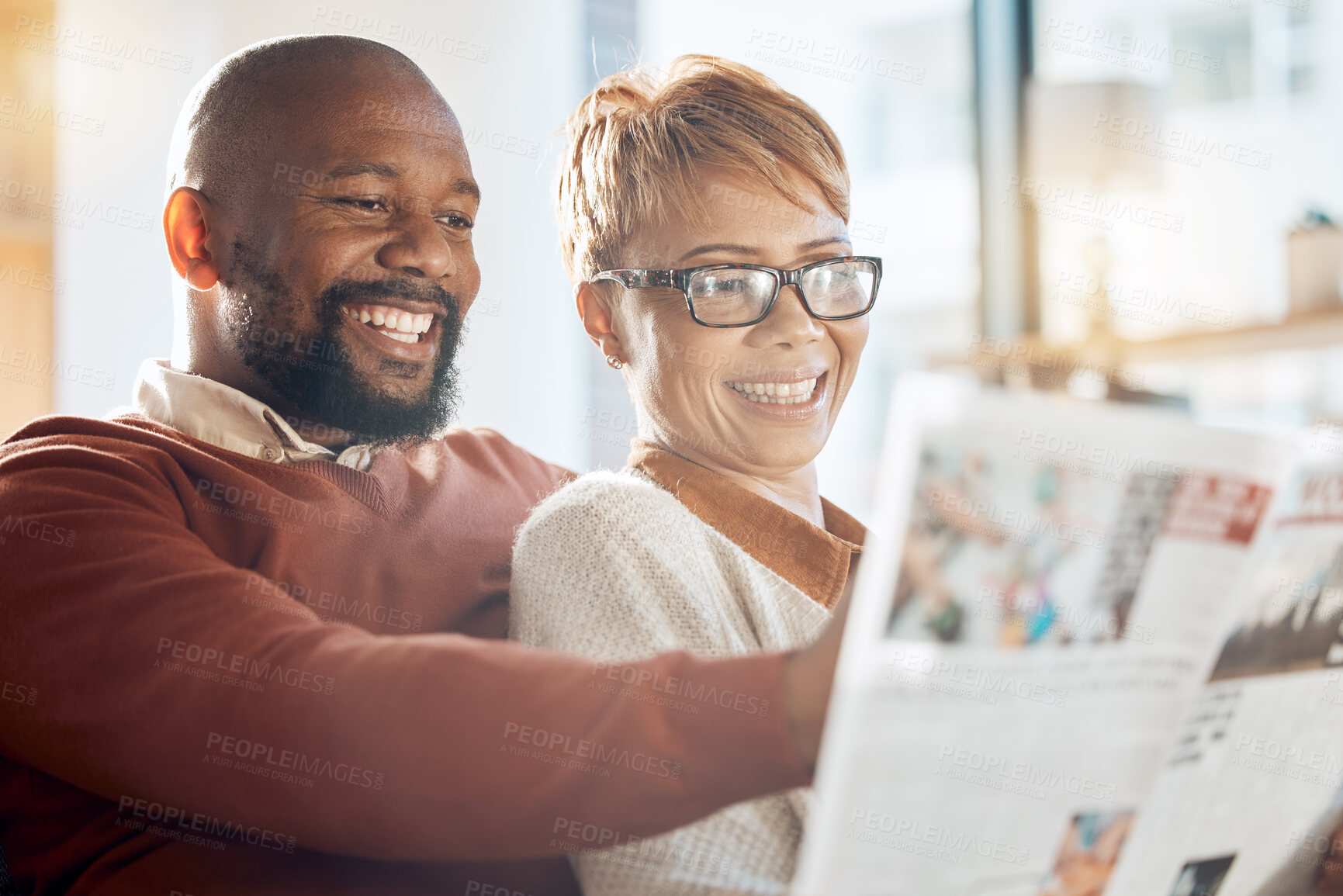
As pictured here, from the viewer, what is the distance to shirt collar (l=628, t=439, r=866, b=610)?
1.13m

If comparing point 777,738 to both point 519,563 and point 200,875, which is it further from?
point 200,875

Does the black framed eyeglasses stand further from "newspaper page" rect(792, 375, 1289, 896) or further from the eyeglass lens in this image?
"newspaper page" rect(792, 375, 1289, 896)

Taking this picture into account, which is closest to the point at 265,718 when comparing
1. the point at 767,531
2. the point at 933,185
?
the point at 767,531

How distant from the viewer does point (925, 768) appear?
2.00 feet

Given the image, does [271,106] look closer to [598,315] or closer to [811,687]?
[598,315]

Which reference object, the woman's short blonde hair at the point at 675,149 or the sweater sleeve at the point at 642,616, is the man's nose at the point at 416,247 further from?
the sweater sleeve at the point at 642,616

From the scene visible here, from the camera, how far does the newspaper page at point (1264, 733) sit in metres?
0.71

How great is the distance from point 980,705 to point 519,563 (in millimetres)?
570

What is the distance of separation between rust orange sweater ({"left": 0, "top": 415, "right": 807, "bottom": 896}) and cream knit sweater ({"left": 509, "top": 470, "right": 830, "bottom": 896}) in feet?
0.39

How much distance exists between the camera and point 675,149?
120 cm

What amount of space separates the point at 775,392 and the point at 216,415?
23.4 inches

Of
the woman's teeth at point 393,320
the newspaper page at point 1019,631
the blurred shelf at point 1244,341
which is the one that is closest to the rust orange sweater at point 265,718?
the newspaper page at point 1019,631

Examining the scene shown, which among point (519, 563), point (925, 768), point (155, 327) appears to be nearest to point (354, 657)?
point (519, 563)

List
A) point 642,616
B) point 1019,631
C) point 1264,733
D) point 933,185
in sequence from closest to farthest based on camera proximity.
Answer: point 1019,631
point 1264,733
point 642,616
point 933,185
